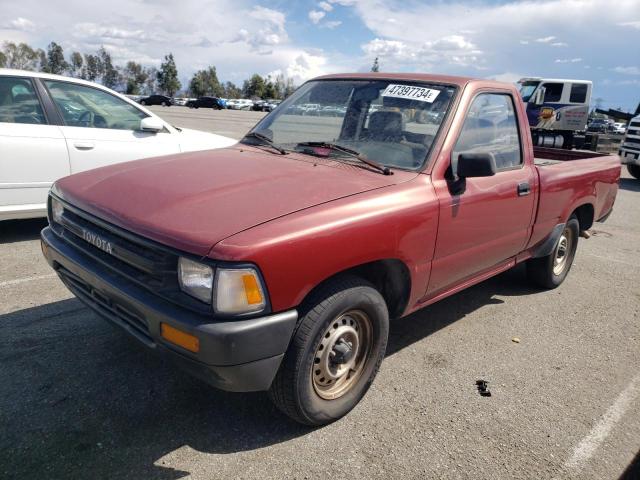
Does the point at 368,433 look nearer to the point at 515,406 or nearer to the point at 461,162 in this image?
the point at 515,406

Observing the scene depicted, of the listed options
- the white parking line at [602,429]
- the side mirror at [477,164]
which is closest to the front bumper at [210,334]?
the side mirror at [477,164]

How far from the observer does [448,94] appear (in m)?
3.35

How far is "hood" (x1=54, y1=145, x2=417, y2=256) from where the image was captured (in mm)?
2264

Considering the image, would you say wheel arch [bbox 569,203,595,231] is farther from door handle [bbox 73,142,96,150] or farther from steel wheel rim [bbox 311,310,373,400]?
door handle [bbox 73,142,96,150]

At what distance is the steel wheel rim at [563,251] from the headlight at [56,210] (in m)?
4.24

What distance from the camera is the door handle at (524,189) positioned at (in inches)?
146

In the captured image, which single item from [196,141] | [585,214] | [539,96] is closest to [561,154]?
[585,214]

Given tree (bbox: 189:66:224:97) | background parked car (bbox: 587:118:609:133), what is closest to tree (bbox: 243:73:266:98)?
tree (bbox: 189:66:224:97)

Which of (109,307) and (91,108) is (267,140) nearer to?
(109,307)

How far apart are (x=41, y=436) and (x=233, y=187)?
1.54m

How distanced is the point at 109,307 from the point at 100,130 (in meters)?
3.70

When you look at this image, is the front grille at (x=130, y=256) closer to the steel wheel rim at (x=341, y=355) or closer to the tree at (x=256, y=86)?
the steel wheel rim at (x=341, y=355)

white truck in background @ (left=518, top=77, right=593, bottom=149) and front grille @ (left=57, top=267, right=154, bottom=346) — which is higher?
white truck in background @ (left=518, top=77, right=593, bottom=149)

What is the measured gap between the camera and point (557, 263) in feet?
16.6
